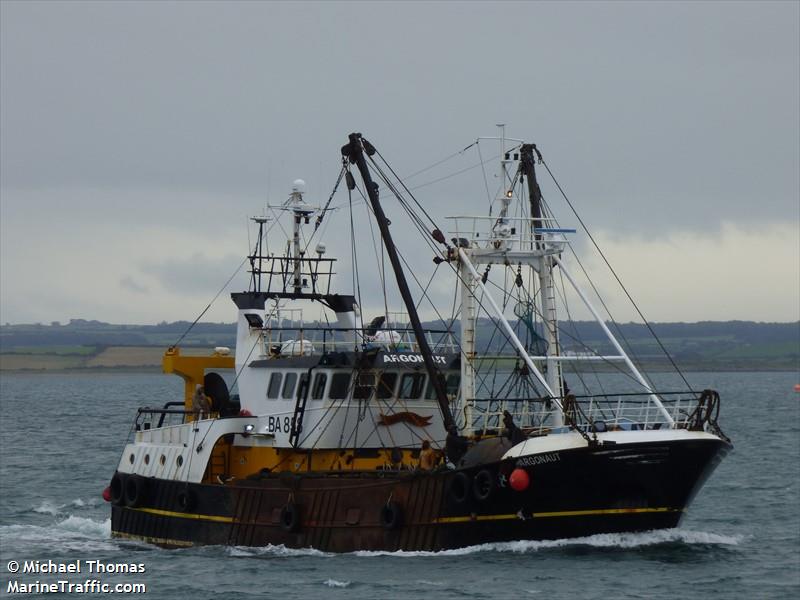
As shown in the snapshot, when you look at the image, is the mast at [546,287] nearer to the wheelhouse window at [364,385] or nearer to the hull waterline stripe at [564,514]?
the hull waterline stripe at [564,514]

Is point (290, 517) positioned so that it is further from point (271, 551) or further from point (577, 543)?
point (577, 543)

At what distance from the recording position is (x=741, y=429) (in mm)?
79500

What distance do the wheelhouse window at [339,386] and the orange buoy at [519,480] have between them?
6.43 metres

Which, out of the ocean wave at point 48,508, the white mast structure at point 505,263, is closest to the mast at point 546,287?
the white mast structure at point 505,263

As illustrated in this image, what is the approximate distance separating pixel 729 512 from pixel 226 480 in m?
14.8

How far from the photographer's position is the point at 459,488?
1144 inches

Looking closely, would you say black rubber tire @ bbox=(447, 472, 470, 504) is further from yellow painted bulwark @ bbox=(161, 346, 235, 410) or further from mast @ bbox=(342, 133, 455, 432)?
yellow painted bulwark @ bbox=(161, 346, 235, 410)

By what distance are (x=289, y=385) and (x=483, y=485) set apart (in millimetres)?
6942

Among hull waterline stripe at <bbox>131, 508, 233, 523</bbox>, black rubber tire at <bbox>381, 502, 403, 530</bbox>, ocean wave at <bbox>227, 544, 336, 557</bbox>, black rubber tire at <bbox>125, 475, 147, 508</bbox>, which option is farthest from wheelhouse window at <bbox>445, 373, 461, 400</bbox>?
black rubber tire at <bbox>125, 475, 147, 508</bbox>

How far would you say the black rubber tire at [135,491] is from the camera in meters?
36.2

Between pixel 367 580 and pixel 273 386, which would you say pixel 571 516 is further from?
pixel 273 386

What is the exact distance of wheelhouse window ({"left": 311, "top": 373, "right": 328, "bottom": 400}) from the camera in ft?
110

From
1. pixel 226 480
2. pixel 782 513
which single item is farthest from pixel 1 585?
pixel 782 513

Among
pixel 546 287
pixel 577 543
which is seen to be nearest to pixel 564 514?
pixel 577 543
